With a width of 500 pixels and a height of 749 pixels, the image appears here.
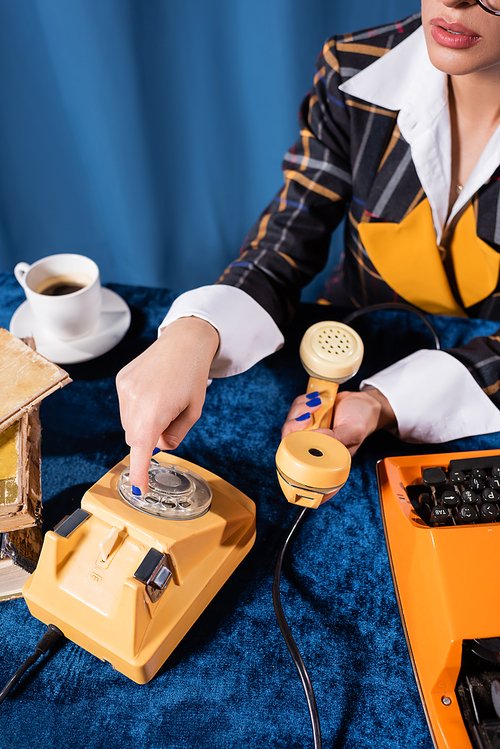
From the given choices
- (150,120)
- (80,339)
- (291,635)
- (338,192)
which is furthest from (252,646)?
(150,120)

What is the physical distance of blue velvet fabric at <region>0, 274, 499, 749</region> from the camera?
0.48 meters

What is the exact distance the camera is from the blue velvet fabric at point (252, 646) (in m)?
0.48

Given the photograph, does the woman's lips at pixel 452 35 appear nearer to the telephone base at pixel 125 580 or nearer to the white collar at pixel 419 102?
the white collar at pixel 419 102

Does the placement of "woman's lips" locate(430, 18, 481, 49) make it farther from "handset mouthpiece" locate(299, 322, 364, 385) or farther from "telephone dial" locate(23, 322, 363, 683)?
"telephone dial" locate(23, 322, 363, 683)

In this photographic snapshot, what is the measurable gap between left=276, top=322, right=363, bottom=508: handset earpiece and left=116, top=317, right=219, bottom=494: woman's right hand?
0.12 m

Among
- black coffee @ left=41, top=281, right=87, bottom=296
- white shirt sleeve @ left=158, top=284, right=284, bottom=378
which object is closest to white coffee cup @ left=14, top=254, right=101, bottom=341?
black coffee @ left=41, top=281, right=87, bottom=296

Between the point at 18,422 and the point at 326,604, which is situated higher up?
the point at 18,422

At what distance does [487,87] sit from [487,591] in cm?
62

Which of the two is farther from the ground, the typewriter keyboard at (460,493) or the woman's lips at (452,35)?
the woman's lips at (452,35)

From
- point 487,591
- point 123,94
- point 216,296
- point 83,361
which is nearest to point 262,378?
point 216,296

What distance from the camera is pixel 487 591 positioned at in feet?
1.54

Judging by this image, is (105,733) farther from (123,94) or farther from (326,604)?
(123,94)

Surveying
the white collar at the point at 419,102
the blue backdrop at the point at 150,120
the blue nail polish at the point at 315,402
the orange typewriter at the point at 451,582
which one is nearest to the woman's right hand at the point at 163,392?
the blue nail polish at the point at 315,402

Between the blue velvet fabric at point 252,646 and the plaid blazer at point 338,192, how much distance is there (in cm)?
20
